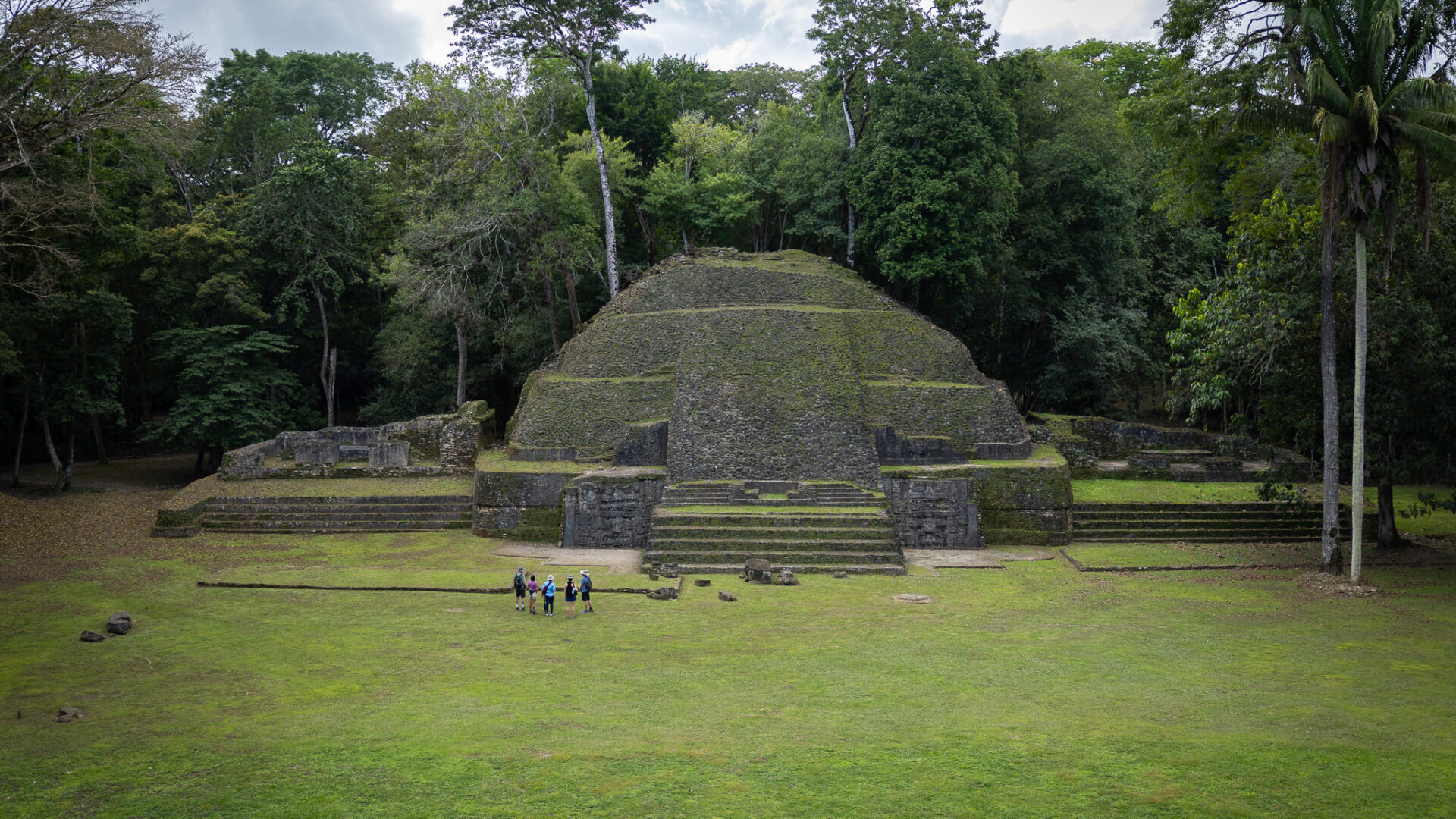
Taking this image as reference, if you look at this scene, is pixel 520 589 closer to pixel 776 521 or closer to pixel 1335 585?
pixel 776 521

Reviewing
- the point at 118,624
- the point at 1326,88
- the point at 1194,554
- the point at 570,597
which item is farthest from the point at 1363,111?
the point at 118,624

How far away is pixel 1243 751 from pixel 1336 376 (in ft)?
34.1

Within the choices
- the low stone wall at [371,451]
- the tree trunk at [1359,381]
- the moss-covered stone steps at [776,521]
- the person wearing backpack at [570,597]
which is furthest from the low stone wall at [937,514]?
the low stone wall at [371,451]

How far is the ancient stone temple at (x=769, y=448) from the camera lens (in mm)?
17203

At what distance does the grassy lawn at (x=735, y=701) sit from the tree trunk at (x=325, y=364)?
14963mm

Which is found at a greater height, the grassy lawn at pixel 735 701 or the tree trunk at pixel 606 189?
the tree trunk at pixel 606 189

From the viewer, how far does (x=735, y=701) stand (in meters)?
9.01

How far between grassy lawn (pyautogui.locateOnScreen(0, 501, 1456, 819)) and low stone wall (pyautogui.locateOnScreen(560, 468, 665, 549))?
3260 millimetres

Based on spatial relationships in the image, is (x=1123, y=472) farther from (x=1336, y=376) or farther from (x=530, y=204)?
(x=530, y=204)

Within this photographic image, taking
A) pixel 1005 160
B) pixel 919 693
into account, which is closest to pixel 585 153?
pixel 1005 160

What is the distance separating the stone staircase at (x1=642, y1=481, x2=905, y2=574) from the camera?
638 inches

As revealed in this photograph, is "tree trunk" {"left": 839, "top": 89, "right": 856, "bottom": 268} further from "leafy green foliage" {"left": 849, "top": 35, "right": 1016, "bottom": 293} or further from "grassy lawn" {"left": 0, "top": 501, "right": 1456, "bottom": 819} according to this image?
"grassy lawn" {"left": 0, "top": 501, "right": 1456, "bottom": 819}

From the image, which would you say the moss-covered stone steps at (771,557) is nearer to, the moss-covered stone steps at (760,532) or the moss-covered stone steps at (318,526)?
the moss-covered stone steps at (760,532)

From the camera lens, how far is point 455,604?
13.3 metres
